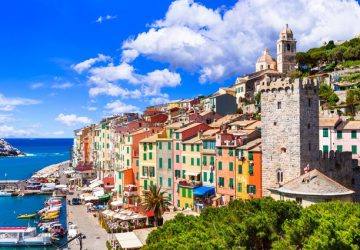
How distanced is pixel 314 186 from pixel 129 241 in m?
15.8

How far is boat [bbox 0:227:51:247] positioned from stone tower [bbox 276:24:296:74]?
240ft

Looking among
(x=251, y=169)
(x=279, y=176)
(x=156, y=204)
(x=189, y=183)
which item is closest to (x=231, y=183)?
(x=251, y=169)

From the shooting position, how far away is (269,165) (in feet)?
137

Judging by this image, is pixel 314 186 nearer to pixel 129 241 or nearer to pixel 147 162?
pixel 129 241

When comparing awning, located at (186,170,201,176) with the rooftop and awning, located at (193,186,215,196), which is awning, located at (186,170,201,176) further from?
the rooftop

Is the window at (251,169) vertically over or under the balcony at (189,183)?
over

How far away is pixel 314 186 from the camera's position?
3684cm

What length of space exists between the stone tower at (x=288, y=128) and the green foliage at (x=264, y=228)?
7100 millimetres

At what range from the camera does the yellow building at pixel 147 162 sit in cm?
5975

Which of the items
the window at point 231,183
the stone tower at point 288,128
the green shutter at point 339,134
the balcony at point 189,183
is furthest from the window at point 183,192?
the green shutter at point 339,134

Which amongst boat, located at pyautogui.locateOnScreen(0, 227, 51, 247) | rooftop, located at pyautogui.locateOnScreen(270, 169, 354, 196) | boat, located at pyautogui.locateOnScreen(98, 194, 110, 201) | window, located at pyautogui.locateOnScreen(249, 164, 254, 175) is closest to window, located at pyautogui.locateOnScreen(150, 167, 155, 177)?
boat, located at pyautogui.locateOnScreen(98, 194, 110, 201)

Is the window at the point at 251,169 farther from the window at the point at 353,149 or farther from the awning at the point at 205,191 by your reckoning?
the window at the point at 353,149

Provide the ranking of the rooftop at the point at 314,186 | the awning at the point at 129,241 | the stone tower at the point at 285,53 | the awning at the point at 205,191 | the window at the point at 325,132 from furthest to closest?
1. the stone tower at the point at 285,53
2. the window at the point at 325,132
3. the awning at the point at 205,191
4. the awning at the point at 129,241
5. the rooftop at the point at 314,186

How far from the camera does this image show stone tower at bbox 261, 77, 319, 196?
39656 mm
